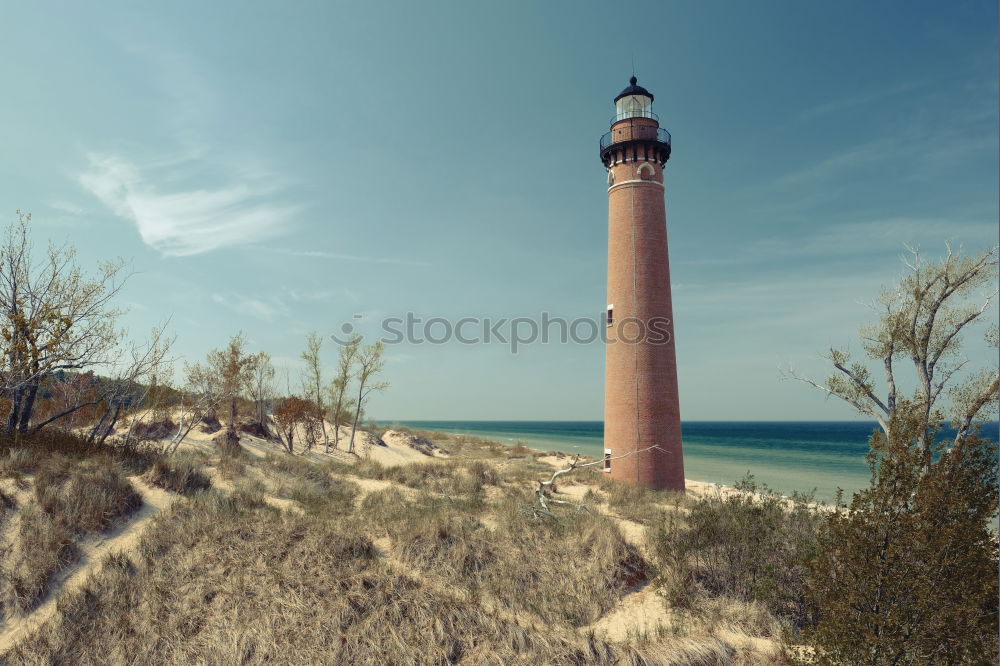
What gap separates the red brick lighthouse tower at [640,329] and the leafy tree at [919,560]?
13486mm

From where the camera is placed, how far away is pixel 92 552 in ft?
32.9

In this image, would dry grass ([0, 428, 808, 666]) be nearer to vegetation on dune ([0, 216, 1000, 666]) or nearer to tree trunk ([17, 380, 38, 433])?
vegetation on dune ([0, 216, 1000, 666])

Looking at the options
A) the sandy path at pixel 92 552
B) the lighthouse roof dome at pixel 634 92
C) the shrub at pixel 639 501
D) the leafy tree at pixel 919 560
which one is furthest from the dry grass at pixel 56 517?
the lighthouse roof dome at pixel 634 92

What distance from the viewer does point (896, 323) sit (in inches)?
664

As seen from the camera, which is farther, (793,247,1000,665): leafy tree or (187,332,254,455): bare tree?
(187,332,254,455): bare tree

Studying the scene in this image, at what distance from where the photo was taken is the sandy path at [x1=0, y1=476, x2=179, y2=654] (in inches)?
331

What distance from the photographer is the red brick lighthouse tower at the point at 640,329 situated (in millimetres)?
20500

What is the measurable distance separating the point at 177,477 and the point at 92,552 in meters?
3.40

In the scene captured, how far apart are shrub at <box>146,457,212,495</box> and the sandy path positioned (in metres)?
0.22

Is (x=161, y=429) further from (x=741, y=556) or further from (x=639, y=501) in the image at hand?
(x=741, y=556)

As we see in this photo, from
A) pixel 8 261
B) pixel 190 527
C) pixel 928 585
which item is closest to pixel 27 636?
pixel 190 527

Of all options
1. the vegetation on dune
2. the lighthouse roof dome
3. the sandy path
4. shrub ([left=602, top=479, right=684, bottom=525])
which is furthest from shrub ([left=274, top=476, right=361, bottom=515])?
the lighthouse roof dome

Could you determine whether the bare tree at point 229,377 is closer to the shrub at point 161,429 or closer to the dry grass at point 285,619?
the shrub at point 161,429

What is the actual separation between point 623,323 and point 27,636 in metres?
19.5
